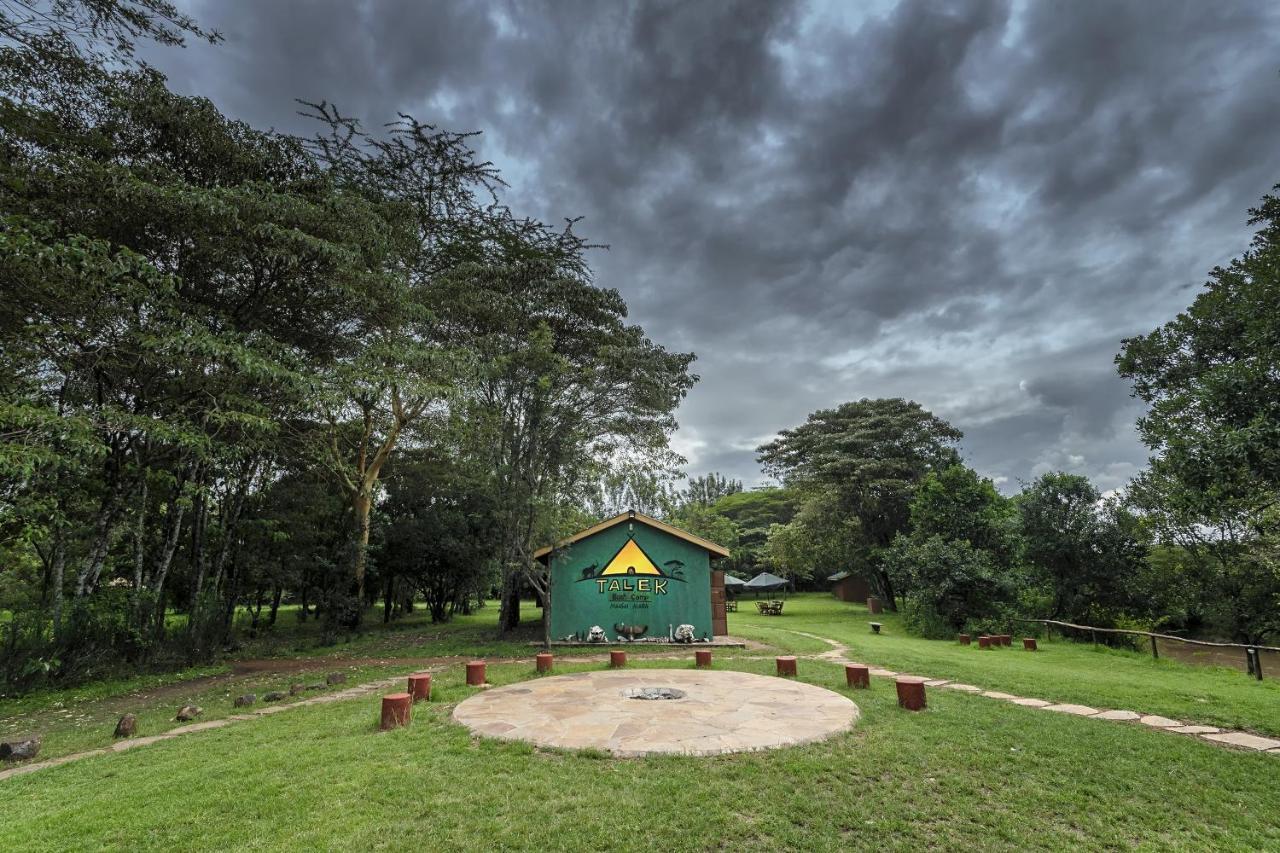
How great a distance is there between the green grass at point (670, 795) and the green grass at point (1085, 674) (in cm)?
189

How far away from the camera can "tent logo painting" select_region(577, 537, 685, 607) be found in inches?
551

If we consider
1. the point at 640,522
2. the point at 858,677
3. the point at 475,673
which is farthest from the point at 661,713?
the point at 640,522

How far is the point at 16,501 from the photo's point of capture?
8570 millimetres

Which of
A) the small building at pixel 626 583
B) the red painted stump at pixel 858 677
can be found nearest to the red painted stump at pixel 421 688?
the red painted stump at pixel 858 677

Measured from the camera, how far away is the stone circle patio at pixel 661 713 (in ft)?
17.1

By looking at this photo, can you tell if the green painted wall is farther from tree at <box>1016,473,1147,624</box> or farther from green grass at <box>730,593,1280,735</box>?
tree at <box>1016,473,1147,624</box>

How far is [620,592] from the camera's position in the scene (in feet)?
46.0

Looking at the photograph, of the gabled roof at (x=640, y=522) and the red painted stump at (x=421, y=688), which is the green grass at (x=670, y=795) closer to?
the red painted stump at (x=421, y=688)

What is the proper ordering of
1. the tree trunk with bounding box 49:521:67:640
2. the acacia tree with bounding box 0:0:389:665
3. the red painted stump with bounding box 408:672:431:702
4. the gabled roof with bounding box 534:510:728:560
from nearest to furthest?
the red painted stump with bounding box 408:672:431:702, the acacia tree with bounding box 0:0:389:665, the tree trunk with bounding box 49:521:67:640, the gabled roof with bounding box 534:510:728:560

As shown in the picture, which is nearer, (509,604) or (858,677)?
(858,677)

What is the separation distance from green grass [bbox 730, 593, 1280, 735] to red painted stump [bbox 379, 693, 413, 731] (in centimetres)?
805

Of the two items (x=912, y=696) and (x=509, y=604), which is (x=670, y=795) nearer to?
(x=912, y=696)

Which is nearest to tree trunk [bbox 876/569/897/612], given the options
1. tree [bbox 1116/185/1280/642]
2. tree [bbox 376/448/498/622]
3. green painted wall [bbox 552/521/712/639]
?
tree [bbox 1116/185/1280/642]

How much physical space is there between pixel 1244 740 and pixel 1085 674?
469 cm
